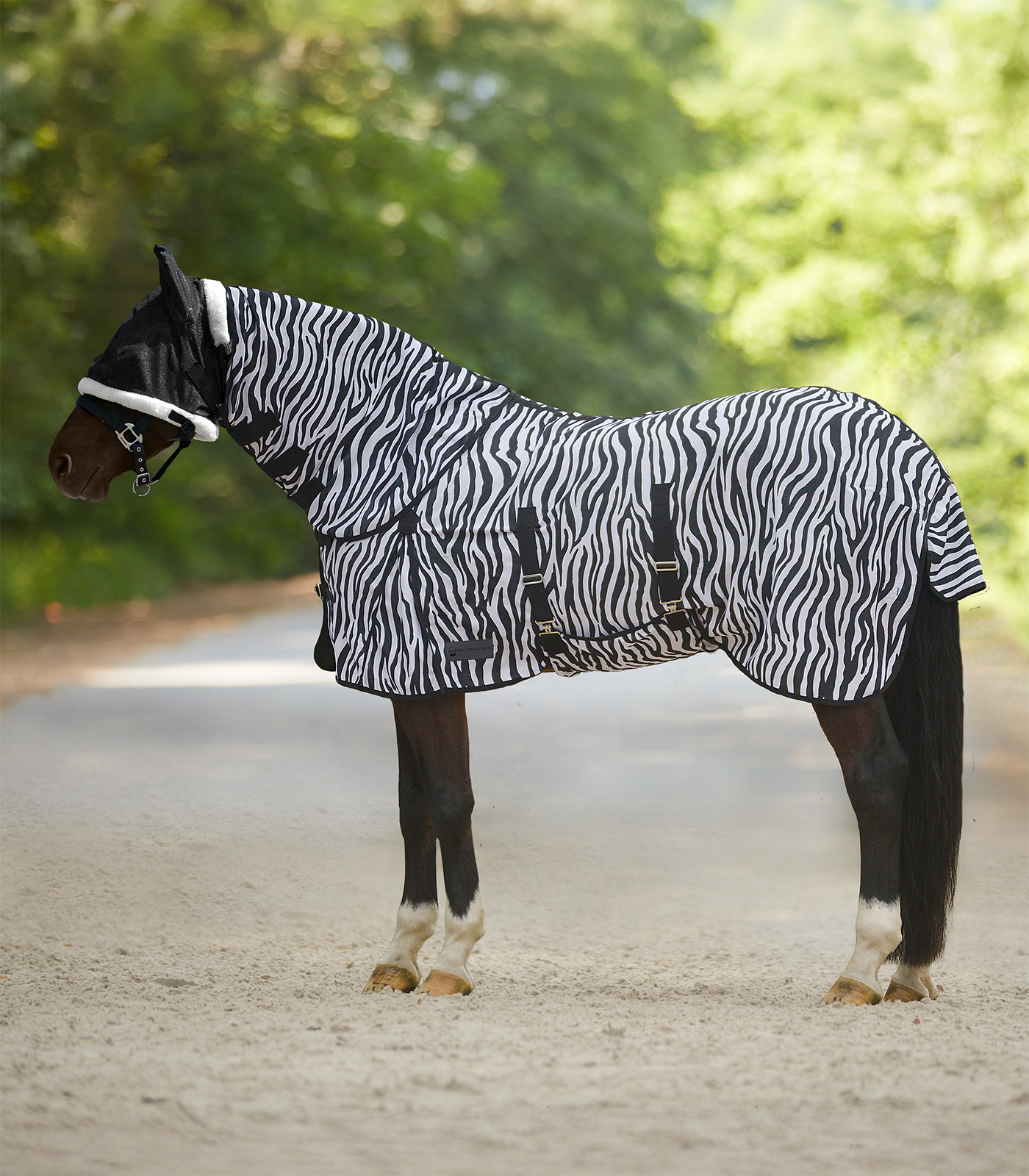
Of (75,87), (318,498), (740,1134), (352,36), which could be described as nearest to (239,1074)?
(740,1134)

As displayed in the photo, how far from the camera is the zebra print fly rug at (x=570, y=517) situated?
12.5ft

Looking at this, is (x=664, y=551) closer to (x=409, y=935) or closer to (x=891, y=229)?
(x=409, y=935)

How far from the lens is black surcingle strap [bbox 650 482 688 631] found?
3.90m

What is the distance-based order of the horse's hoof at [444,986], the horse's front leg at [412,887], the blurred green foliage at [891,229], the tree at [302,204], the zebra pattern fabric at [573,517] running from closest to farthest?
the zebra pattern fabric at [573,517], the horse's hoof at [444,986], the horse's front leg at [412,887], the tree at [302,204], the blurred green foliage at [891,229]

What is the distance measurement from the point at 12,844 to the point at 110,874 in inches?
23.2

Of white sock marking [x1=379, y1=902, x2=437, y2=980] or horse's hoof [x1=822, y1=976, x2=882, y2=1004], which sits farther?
white sock marking [x1=379, y1=902, x2=437, y2=980]

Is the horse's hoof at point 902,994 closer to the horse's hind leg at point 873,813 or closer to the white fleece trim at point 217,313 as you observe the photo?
the horse's hind leg at point 873,813

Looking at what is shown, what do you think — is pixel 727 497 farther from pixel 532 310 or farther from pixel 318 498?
pixel 532 310

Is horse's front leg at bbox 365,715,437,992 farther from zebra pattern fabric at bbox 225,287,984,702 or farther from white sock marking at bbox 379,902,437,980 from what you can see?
zebra pattern fabric at bbox 225,287,984,702

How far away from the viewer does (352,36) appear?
1711 centimetres

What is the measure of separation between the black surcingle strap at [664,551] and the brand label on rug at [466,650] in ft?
1.67

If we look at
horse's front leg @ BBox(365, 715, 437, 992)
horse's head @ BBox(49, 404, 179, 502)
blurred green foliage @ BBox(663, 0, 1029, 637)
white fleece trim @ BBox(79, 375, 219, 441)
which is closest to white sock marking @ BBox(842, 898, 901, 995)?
horse's front leg @ BBox(365, 715, 437, 992)

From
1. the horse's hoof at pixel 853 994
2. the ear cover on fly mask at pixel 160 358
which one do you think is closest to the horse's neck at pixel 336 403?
the ear cover on fly mask at pixel 160 358

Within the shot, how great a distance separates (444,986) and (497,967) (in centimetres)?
51
